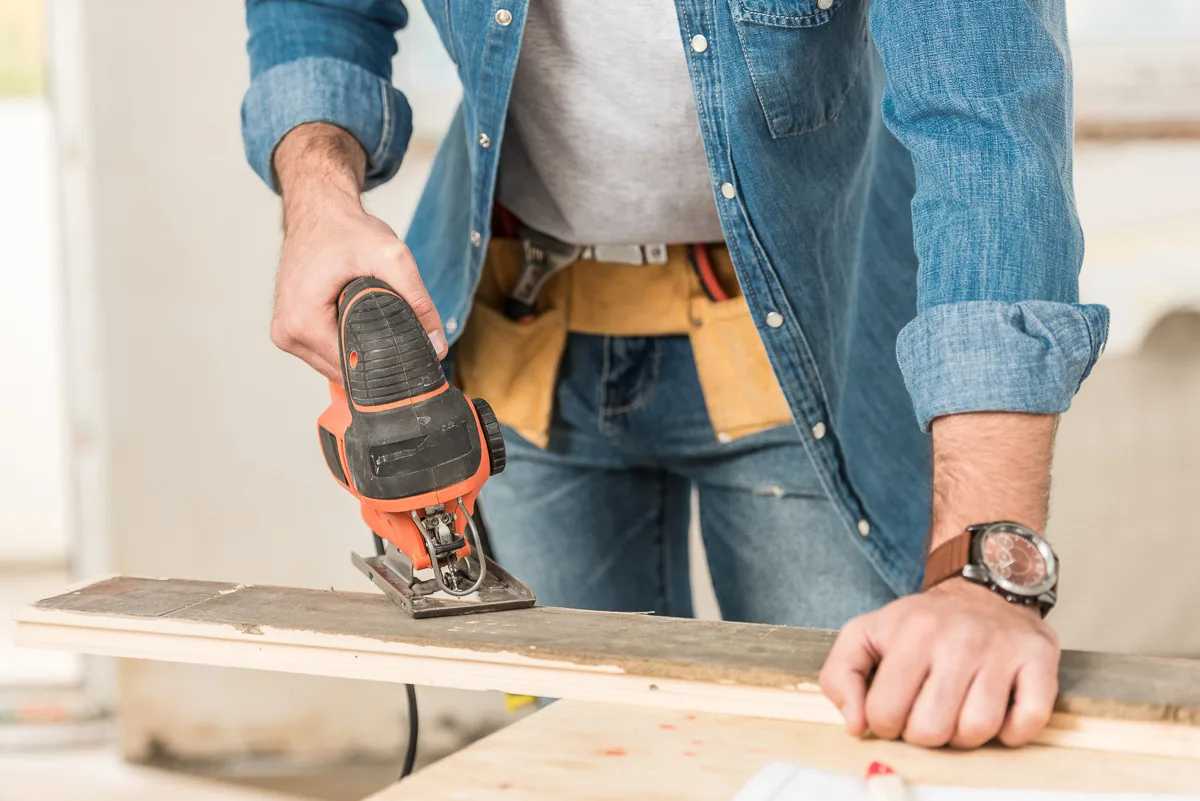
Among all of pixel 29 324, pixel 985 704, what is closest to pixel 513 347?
pixel 985 704

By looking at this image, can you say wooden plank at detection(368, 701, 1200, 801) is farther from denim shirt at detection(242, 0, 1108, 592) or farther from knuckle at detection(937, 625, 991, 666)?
denim shirt at detection(242, 0, 1108, 592)

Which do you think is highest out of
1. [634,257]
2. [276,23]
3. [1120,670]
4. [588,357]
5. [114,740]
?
[276,23]

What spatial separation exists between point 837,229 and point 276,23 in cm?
64

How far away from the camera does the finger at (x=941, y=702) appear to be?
65 cm

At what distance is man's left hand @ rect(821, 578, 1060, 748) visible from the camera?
25.6 inches

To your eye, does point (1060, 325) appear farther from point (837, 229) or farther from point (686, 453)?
point (686, 453)

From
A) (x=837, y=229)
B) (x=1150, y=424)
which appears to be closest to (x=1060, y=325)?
(x=837, y=229)

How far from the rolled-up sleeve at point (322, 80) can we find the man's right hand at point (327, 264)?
0.38 feet

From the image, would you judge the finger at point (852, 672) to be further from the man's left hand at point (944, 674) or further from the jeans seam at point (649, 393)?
the jeans seam at point (649, 393)

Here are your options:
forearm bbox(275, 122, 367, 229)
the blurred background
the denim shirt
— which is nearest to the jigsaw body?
forearm bbox(275, 122, 367, 229)

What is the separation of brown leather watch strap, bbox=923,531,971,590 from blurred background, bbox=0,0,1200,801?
1.60m

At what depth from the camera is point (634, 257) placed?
1201 mm

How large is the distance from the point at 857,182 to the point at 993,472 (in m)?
0.50

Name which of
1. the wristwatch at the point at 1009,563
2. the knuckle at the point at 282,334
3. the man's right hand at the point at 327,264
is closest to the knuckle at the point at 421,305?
the man's right hand at the point at 327,264
